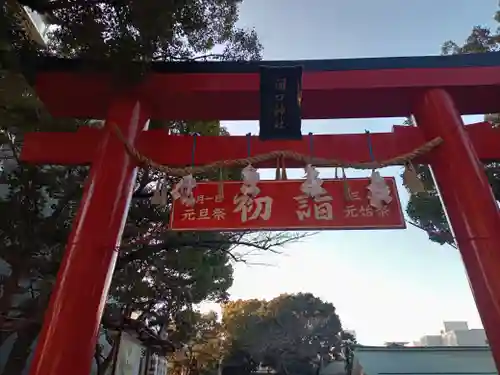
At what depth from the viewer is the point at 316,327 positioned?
27.3 metres

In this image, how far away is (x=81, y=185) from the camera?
24.3 feet

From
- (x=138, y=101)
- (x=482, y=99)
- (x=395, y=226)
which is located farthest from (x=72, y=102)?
(x=482, y=99)

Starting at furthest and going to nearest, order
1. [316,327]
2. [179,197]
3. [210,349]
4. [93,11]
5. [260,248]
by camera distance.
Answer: [316,327], [210,349], [260,248], [93,11], [179,197]

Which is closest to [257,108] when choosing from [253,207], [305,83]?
[305,83]

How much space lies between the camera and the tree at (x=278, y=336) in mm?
24984

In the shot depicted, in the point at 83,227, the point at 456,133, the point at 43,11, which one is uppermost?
the point at 43,11

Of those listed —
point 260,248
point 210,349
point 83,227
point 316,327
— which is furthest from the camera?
point 316,327

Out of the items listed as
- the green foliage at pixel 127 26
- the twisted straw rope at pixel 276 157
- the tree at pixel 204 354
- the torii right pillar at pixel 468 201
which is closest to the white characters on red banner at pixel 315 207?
the twisted straw rope at pixel 276 157

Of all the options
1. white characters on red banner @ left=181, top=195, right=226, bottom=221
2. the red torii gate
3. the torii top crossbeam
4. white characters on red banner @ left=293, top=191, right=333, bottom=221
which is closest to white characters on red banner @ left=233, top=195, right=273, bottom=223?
white characters on red banner @ left=181, top=195, right=226, bottom=221

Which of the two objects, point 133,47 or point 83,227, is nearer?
point 83,227

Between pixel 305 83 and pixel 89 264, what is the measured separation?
2.64m

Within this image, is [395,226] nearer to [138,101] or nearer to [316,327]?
[138,101]

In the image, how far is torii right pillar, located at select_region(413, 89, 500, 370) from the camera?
305cm

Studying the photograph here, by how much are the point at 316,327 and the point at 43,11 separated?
87.2ft
